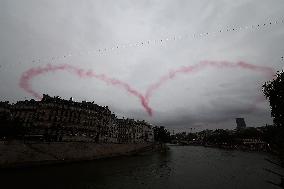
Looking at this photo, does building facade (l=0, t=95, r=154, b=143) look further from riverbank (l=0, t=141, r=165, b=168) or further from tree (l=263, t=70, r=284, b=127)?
tree (l=263, t=70, r=284, b=127)

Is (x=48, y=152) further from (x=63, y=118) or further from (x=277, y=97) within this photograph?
(x=277, y=97)

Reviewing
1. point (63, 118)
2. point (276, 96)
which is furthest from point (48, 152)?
point (276, 96)

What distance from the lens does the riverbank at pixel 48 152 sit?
4903 centimetres

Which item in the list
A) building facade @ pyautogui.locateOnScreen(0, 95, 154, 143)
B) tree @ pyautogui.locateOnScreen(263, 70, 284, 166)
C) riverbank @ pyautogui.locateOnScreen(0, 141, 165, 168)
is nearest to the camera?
tree @ pyautogui.locateOnScreen(263, 70, 284, 166)

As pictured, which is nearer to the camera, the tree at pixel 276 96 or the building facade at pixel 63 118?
the tree at pixel 276 96

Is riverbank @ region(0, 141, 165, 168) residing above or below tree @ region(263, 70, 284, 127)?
below

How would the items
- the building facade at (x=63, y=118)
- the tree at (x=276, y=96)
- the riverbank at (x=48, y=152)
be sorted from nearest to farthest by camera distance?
the tree at (x=276, y=96) → the riverbank at (x=48, y=152) → the building facade at (x=63, y=118)

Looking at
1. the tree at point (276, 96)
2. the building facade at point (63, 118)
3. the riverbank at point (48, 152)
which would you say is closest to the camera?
the tree at point (276, 96)

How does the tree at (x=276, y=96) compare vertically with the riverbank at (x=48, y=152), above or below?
above

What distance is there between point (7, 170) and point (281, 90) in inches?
1957

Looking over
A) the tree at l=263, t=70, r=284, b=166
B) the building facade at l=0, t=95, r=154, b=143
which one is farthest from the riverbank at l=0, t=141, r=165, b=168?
the tree at l=263, t=70, r=284, b=166

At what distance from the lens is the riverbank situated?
49.0 m

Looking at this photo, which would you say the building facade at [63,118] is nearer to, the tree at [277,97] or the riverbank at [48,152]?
the riverbank at [48,152]

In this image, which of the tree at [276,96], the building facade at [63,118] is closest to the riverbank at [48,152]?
the building facade at [63,118]
